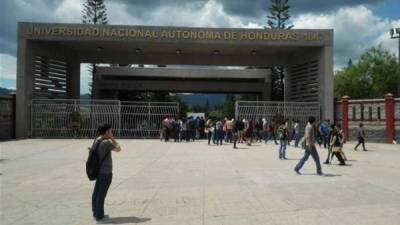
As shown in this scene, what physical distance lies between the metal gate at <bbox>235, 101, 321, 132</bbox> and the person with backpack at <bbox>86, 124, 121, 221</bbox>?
25.2 m

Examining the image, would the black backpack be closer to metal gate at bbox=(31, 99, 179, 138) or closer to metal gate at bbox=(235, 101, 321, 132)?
metal gate at bbox=(31, 99, 179, 138)

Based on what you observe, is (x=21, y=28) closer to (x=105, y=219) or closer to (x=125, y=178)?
(x=125, y=178)

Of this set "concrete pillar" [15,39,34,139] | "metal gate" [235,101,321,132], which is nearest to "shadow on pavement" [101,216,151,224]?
"metal gate" [235,101,321,132]

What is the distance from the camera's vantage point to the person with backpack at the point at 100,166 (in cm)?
885

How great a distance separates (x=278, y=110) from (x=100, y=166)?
2647cm

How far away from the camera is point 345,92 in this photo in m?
63.4

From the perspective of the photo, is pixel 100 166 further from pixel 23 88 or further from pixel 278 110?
pixel 278 110

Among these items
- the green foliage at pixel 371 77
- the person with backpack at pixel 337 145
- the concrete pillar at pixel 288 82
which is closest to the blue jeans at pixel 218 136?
the concrete pillar at pixel 288 82

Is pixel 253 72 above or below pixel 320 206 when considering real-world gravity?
above

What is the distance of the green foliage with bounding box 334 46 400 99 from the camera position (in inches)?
2421

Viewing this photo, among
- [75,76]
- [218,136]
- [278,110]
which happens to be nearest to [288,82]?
[278,110]

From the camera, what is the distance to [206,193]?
1164cm

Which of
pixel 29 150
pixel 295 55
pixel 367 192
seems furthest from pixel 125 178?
pixel 295 55

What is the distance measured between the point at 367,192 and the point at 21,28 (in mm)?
26064
